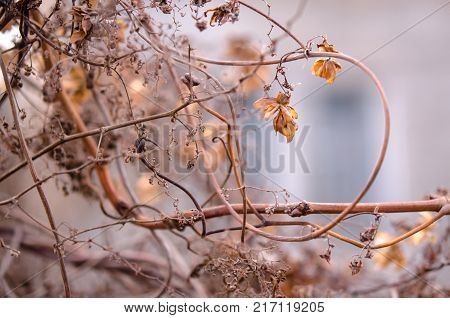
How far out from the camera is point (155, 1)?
0.66 meters

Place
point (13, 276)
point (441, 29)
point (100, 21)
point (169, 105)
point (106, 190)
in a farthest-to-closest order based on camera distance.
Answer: point (441, 29) < point (169, 105) < point (13, 276) < point (106, 190) < point (100, 21)

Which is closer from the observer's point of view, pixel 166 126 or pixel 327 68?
pixel 327 68

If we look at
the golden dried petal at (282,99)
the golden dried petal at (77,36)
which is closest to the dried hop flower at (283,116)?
the golden dried petal at (282,99)

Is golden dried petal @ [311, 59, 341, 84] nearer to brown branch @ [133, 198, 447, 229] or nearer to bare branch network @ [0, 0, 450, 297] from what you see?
bare branch network @ [0, 0, 450, 297]

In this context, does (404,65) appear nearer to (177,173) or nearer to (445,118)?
(445,118)

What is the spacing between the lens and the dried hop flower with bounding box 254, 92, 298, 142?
0.65 meters

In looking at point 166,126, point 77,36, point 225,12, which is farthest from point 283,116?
point 166,126

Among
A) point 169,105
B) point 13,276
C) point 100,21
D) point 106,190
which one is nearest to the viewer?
point 100,21

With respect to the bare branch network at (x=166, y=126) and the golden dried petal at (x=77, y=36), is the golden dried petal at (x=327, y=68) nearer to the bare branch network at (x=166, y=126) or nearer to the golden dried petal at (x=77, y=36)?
the bare branch network at (x=166, y=126)

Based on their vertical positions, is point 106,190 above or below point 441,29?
below

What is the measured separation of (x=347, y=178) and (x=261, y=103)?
253 centimetres

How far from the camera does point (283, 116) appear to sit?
652 mm

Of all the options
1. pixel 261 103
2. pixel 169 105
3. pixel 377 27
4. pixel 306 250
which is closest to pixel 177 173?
pixel 169 105

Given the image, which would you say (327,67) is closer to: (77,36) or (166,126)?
(77,36)
